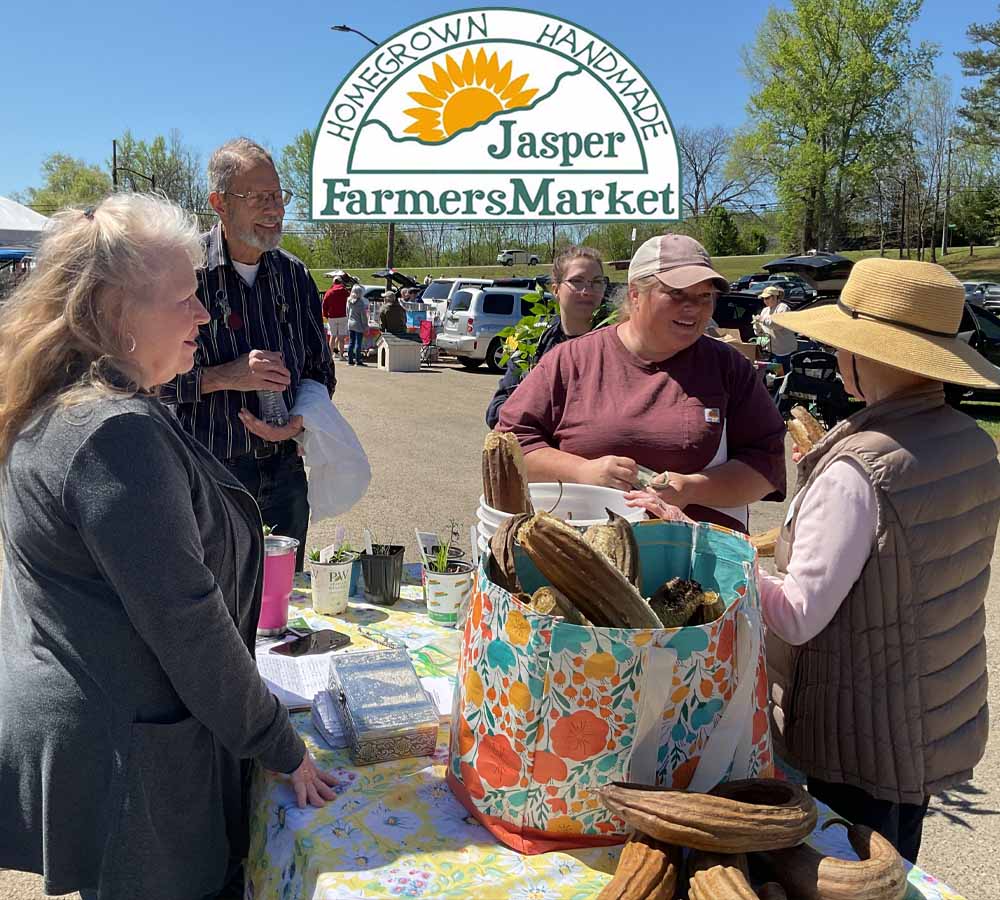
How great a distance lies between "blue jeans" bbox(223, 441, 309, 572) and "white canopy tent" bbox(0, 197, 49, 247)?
13.4 metres

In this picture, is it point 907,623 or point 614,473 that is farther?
point 614,473

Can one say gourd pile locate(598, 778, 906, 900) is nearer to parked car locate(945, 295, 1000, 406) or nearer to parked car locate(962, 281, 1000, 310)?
parked car locate(945, 295, 1000, 406)

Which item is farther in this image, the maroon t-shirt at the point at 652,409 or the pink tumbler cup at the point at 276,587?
the maroon t-shirt at the point at 652,409

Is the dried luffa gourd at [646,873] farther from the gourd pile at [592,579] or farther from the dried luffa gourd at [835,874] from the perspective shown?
the gourd pile at [592,579]

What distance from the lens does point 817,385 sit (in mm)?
11258

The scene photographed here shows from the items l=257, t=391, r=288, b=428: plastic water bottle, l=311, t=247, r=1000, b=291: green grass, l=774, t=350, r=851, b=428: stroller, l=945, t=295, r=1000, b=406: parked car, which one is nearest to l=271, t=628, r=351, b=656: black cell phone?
l=257, t=391, r=288, b=428: plastic water bottle

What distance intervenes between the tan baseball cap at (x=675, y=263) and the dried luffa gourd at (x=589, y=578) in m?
1.31

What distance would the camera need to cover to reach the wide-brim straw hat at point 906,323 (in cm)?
171

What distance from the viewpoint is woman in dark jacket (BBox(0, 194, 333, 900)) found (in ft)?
4.38

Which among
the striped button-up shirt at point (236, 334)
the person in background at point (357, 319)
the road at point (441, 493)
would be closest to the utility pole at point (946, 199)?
the road at point (441, 493)

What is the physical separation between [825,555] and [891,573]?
0.45ft

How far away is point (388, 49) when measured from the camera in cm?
527

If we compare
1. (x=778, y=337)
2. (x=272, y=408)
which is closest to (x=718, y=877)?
(x=272, y=408)

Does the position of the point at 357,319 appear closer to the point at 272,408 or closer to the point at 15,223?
the point at 15,223
